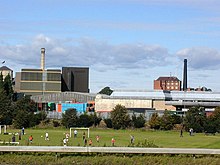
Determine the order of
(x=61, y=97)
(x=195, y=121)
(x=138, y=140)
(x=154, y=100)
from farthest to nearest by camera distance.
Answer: (x=61, y=97)
(x=154, y=100)
(x=195, y=121)
(x=138, y=140)

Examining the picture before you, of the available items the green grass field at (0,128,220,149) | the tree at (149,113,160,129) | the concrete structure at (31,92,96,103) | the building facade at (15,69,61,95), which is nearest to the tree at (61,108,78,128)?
the tree at (149,113,160,129)

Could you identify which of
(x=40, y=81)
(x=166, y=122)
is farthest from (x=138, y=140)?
(x=40, y=81)

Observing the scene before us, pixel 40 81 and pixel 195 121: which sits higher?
pixel 40 81

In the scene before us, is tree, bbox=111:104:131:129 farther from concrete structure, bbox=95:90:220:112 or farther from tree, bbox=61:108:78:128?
concrete structure, bbox=95:90:220:112

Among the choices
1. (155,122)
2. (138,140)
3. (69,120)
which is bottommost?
(138,140)

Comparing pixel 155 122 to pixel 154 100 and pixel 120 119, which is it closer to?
pixel 120 119

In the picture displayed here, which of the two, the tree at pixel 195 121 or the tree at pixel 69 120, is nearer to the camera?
the tree at pixel 195 121

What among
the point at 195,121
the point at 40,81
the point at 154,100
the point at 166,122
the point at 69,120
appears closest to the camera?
the point at 195,121

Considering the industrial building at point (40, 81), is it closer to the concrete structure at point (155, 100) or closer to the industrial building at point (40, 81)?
the industrial building at point (40, 81)

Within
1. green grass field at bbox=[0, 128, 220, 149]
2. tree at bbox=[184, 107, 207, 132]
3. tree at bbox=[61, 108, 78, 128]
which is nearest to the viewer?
green grass field at bbox=[0, 128, 220, 149]

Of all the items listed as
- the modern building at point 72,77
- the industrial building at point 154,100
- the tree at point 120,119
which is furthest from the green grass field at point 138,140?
the modern building at point 72,77

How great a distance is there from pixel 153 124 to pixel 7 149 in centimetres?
6627

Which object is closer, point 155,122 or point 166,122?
point 166,122

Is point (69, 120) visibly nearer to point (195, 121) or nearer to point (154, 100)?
point (195, 121)
